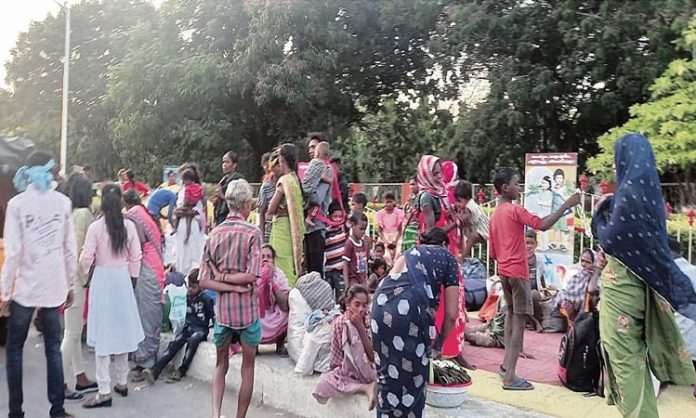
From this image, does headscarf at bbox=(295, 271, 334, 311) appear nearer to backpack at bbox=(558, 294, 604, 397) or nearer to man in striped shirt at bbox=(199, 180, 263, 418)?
man in striped shirt at bbox=(199, 180, 263, 418)

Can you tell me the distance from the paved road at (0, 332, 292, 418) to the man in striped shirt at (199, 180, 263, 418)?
90 cm

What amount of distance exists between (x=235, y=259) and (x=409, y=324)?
4.50ft

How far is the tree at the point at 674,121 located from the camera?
32.9 feet

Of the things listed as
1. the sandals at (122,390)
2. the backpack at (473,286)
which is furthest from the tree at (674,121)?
the sandals at (122,390)

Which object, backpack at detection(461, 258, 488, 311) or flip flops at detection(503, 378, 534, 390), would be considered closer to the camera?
flip flops at detection(503, 378, 534, 390)

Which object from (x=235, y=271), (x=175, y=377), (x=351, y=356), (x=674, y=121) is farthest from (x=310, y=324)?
(x=674, y=121)

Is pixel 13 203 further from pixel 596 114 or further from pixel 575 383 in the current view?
pixel 596 114

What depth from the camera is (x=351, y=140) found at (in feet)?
72.8

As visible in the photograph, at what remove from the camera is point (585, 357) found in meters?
4.66

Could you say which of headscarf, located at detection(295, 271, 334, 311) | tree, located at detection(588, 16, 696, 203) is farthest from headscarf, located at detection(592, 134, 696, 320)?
tree, located at detection(588, 16, 696, 203)

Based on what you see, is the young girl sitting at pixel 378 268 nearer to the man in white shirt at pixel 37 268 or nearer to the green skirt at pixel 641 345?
the man in white shirt at pixel 37 268

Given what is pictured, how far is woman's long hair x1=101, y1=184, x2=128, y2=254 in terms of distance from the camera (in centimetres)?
502

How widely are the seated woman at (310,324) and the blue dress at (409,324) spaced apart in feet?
4.49

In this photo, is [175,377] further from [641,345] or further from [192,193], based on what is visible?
[641,345]
